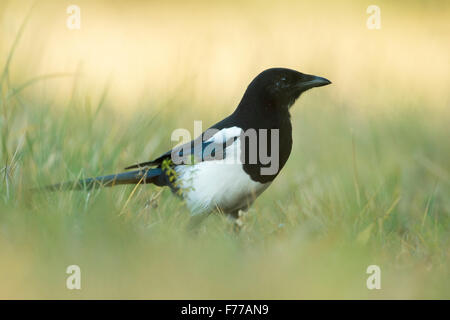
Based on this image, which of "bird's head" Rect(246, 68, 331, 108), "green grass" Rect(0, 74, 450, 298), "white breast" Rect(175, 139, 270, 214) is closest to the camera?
"green grass" Rect(0, 74, 450, 298)

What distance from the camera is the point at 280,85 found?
10.6 ft

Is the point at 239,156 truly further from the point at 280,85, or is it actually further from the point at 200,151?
the point at 280,85

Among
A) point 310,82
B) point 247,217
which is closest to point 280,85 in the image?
point 310,82

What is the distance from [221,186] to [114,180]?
0.46m

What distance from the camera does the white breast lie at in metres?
3.05

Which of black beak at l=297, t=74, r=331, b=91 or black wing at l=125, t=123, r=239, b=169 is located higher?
black beak at l=297, t=74, r=331, b=91

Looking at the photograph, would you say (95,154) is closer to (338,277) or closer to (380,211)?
(380,211)

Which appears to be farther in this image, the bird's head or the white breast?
the bird's head

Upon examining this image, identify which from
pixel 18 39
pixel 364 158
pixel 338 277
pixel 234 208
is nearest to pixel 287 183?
pixel 364 158

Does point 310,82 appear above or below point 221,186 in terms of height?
above

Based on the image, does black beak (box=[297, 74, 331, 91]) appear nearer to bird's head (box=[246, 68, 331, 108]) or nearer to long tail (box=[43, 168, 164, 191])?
bird's head (box=[246, 68, 331, 108])

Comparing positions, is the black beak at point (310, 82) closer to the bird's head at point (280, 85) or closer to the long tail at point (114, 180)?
the bird's head at point (280, 85)

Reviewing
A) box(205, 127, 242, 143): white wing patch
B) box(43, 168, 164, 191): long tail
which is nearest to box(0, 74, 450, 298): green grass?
→ box(43, 168, 164, 191): long tail

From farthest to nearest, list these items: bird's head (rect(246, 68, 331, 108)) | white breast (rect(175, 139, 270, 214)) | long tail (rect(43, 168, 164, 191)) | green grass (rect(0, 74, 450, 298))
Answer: bird's head (rect(246, 68, 331, 108)) → white breast (rect(175, 139, 270, 214)) → long tail (rect(43, 168, 164, 191)) → green grass (rect(0, 74, 450, 298))
